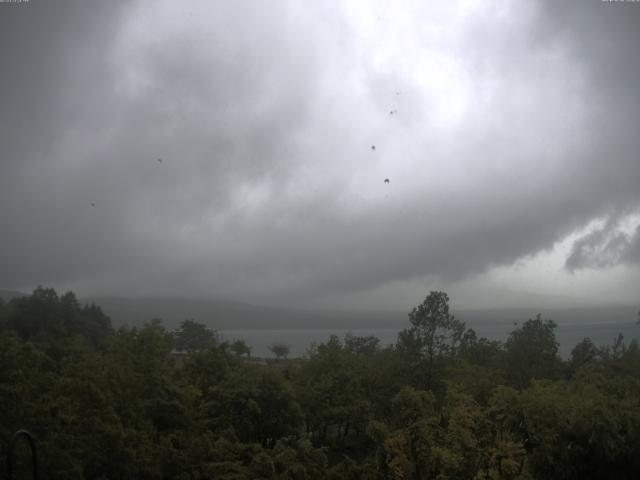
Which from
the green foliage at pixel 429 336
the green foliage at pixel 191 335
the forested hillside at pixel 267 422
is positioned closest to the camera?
the forested hillside at pixel 267 422

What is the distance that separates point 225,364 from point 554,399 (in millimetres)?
20127

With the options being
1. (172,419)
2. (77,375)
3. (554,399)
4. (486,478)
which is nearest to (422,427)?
(486,478)

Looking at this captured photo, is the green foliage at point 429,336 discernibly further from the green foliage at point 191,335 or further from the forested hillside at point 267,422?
the green foliage at point 191,335

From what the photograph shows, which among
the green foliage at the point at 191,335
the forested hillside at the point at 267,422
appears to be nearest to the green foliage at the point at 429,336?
the forested hillside at the point at 267,422

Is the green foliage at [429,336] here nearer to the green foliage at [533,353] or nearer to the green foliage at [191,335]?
the green foliage at [533,353]

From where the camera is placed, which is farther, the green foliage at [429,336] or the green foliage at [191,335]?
the green foliage at [191,335]

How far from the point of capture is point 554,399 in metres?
20.7

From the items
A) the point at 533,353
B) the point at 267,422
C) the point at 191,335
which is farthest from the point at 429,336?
the point at 191,335

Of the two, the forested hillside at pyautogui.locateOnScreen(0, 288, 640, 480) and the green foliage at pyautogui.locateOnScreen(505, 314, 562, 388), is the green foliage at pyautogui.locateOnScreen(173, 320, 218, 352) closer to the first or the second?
the forested hillside at pyautogui.locateOnScreen(0, 288, 640, 480)

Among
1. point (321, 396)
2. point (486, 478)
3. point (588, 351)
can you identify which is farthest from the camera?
point (588, 351)

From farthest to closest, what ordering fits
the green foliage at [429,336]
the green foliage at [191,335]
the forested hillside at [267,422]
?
the green foliage at [191,335] → the green foliage at [429,336] → the forested hillside at [267,422]

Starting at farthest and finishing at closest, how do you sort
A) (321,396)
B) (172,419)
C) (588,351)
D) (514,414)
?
(588,351) < (321,396) < (172,419) < (514,414)

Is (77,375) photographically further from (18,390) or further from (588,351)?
(588,351)

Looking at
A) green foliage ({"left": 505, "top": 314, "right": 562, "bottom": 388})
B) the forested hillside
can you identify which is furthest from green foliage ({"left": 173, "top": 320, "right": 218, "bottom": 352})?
green foliage ({"left": 505, "top": 314, "right": 562, "bottom": 388})
